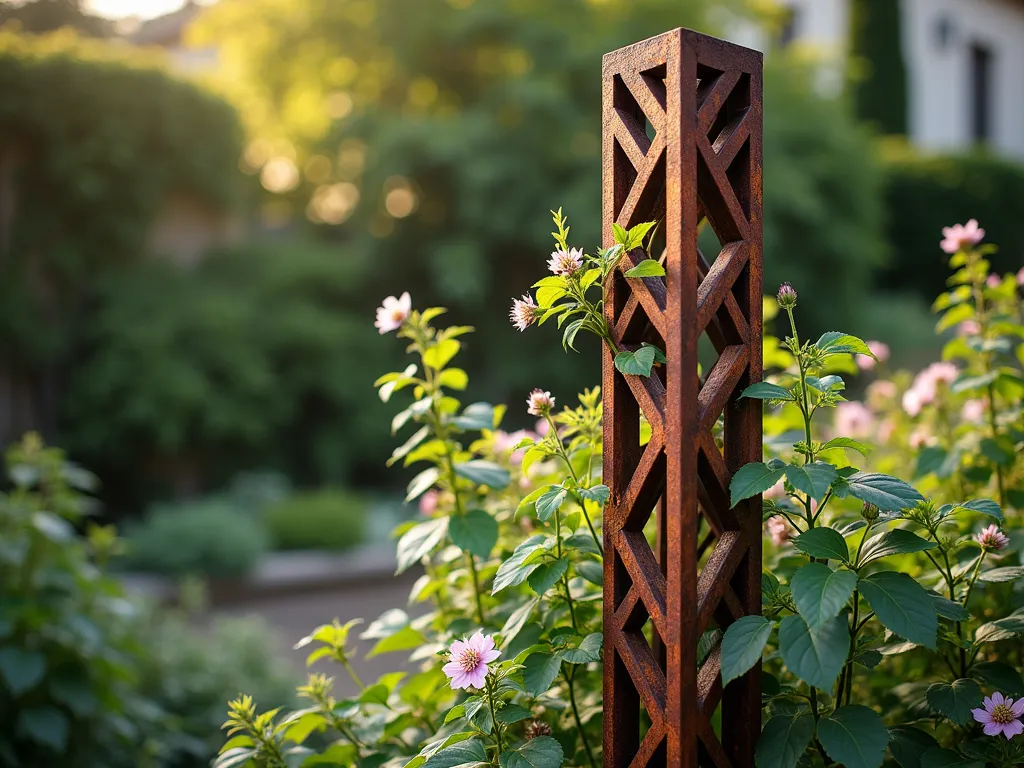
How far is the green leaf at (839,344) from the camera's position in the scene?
1.11 m

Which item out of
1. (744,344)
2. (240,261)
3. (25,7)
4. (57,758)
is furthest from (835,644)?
(25,7)

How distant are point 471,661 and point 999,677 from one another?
707mm

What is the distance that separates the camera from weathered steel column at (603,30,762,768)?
3.39ft

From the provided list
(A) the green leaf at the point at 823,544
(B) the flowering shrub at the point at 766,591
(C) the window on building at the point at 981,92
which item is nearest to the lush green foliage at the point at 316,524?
(B) the flowering shrub at the point at 766,591

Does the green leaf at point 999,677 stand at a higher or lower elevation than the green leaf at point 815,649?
lower

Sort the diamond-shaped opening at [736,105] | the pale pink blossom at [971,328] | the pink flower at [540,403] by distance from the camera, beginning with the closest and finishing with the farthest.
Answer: the diamond-shaped opening at [736,105]
the pink flower at [540,403]
the pale pink blossom at [971,328]

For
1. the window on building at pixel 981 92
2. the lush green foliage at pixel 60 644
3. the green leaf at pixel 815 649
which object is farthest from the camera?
the window on building at pixel 981 92

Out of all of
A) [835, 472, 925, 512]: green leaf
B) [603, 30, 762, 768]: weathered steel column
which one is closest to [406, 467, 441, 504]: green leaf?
[603, 30, 762, 768]: weathered steel column

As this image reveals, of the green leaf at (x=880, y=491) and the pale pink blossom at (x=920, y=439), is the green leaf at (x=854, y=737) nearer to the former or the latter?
the green leaf at (x=880, y=491)

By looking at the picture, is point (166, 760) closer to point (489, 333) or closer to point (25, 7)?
point (489, 333)

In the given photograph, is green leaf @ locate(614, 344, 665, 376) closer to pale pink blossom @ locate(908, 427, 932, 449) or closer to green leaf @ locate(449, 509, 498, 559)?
green leaf @ locate(449, 509, 498, 559)

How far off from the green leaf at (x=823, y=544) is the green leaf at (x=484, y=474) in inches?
19.2

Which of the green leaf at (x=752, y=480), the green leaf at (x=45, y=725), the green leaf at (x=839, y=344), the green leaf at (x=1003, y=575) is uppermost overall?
the green leaf at (x=839, y=344)

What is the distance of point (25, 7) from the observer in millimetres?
12070
